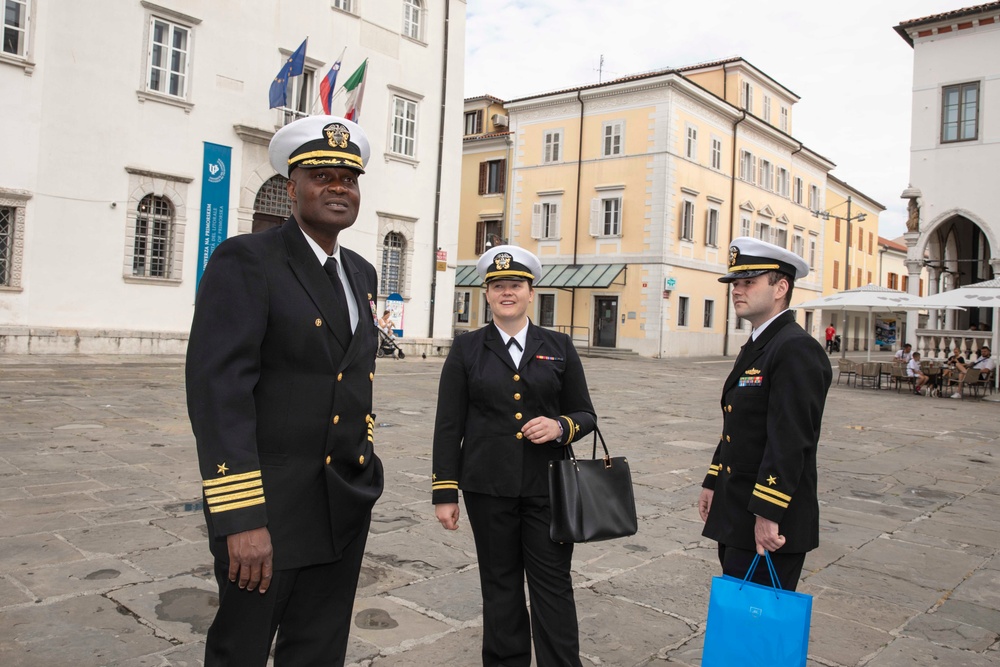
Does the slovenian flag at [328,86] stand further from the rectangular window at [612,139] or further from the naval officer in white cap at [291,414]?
the naval officer in white cap at [291,414]

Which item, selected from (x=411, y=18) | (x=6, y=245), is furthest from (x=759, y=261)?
(x=411, y=18)

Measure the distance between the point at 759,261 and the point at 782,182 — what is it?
41297mm

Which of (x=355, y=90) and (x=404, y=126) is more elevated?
(x=404, y=126)

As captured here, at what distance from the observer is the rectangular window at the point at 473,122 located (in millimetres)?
39656

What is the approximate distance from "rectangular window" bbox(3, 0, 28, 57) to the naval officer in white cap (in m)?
17.4

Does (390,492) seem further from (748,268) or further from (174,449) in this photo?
(748,268)

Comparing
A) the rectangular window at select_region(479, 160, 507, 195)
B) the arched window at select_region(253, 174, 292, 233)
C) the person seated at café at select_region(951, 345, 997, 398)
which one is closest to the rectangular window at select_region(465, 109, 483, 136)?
the rectangular window at select_region(479, 160, 507, 195)

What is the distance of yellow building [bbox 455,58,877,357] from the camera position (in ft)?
106

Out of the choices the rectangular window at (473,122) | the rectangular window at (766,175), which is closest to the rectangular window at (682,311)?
the rectangular window at (766,175)

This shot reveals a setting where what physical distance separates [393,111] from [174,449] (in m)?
17.8

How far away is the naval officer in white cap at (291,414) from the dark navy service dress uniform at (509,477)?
0.79m

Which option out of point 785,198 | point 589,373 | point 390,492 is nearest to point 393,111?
point 589,373

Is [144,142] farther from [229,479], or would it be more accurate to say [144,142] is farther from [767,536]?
[767,536]

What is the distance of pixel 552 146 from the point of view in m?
35.5
